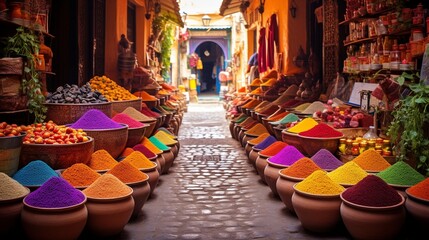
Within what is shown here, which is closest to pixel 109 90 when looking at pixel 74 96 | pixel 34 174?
pixel 74 96

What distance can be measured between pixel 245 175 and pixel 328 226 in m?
2.92

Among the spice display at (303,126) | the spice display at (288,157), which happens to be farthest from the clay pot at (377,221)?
the spice display at (303,126)

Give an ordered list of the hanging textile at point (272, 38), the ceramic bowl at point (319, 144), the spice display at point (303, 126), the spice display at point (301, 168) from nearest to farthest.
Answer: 1. the spice display at point (301, 168)
2. the ceramic bowl at point (319, 144)
3. the spice display at point (303, 126)
4. the hanging textile at point (272, 38)

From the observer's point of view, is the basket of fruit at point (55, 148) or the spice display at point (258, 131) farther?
the spice display at point (258, 131)

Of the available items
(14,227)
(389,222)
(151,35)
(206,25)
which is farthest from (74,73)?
(206,25)

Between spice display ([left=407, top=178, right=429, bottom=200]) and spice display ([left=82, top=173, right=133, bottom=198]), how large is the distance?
2150mm

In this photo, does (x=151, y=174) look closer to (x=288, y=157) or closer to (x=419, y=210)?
(x=288, y=157)

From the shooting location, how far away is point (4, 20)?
478 centimetres

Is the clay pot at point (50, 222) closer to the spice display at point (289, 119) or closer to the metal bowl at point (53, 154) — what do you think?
the metal bowl at point (53, 154)

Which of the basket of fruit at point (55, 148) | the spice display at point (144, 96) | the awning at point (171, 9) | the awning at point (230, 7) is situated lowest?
the basket of fruit at point (55, 148)

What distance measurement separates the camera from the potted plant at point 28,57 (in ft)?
16.1

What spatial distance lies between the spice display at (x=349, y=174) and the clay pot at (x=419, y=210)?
2.05 feet

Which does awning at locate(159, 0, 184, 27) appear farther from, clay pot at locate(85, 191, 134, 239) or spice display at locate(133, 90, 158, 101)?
clay pot at locate(85, 191, 134, 239)

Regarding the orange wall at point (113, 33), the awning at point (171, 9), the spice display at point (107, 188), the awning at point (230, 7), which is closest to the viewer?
the spice display at point (107, 188)
